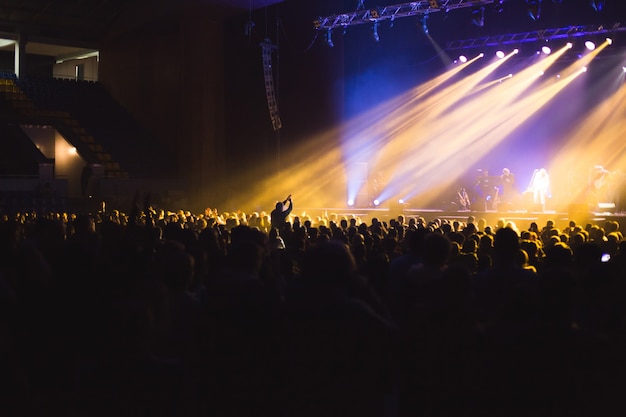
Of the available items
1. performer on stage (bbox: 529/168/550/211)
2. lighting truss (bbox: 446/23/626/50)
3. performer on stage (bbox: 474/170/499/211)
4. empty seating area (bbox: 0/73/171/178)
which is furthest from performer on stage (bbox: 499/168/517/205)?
empty seating area (bbox: 0/73/171/178)

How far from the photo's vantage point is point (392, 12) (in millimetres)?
20094

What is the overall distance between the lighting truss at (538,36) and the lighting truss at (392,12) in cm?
185

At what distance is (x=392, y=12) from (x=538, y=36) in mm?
4028

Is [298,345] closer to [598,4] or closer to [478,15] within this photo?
[598,4]

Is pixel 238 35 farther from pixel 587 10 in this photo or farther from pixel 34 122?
pixel 587 10

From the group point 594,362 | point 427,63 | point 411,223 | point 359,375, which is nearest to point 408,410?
point 359,375

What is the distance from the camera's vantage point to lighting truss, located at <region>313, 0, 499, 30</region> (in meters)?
17.1

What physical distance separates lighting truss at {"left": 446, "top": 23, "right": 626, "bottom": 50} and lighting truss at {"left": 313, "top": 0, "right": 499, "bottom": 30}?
1.85 metres

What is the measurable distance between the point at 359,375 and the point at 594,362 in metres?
1.10

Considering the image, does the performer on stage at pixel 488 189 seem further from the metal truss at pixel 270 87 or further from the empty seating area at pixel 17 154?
the empty seating area at pixel 17 154

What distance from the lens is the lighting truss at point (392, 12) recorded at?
17.1m

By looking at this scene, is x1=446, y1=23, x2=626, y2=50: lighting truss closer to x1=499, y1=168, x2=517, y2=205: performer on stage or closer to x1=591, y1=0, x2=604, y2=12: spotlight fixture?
x1=591, y1=0, x2=604, y2=12: spotlight fixture

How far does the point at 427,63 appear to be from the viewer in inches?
861

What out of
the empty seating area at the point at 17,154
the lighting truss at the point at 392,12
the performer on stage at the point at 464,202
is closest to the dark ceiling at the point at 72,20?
the empty seating area at the point at 17,154
